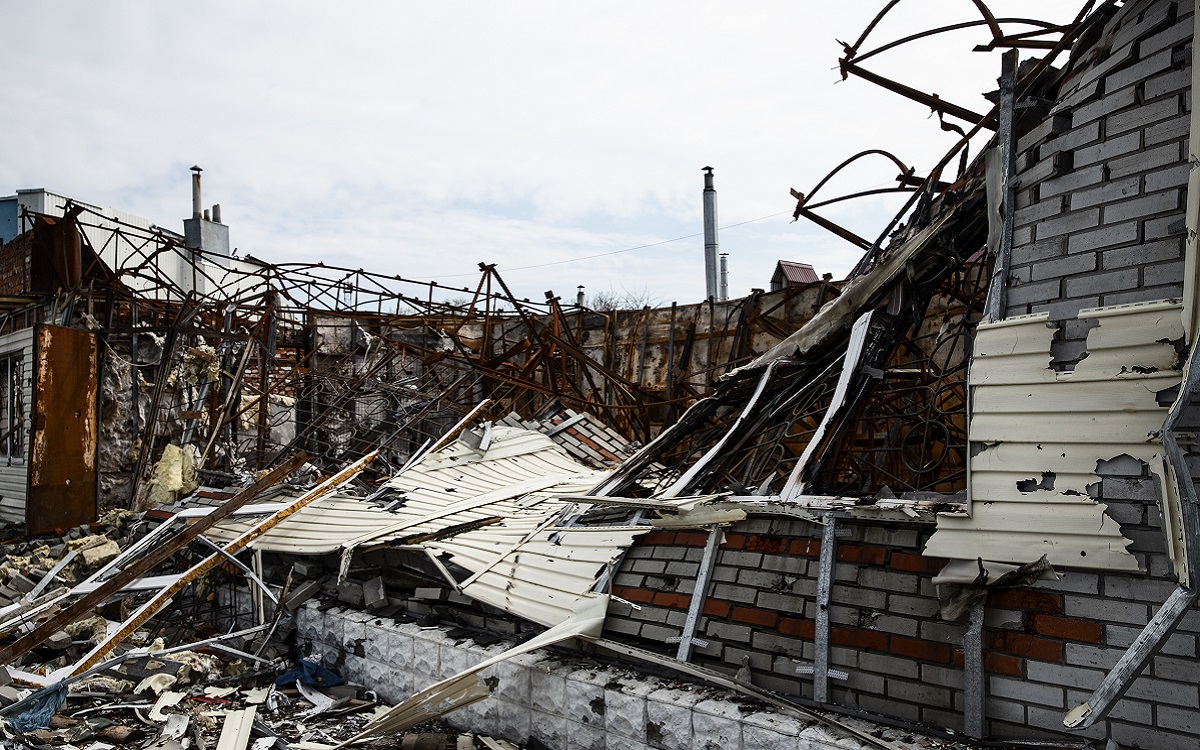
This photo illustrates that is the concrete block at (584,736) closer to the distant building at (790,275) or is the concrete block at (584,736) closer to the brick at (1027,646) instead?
the brick at (1027,646)

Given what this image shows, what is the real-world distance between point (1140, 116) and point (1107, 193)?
13.9 inches

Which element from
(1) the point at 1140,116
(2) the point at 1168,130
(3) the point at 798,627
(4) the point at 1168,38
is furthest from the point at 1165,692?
(4) the point at 1168,38

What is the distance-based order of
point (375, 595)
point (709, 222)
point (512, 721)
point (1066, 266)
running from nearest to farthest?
point (1066, 266), point (512, 721), point (375, 595), point (709, 222)

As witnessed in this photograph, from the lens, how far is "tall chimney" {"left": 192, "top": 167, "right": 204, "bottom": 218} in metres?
28.9

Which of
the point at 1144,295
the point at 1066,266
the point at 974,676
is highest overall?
the point at 1066,266

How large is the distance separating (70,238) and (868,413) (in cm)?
1001

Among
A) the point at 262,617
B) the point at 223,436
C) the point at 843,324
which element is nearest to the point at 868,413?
the point at 843,324

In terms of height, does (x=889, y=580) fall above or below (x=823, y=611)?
above

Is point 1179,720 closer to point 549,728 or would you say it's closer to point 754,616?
point 754,616

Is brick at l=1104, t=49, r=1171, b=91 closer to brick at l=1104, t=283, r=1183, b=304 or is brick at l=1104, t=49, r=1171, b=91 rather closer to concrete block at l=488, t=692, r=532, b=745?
brick at l=1104, t=283, r=1183, b=304

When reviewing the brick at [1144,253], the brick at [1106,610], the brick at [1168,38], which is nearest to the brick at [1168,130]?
the brick at [1168,38]

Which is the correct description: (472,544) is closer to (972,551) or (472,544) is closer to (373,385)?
(972,551)

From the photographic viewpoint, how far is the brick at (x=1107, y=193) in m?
3.60

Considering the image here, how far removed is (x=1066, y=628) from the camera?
3.52 metres
